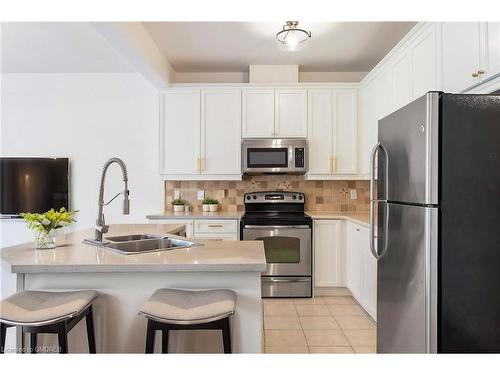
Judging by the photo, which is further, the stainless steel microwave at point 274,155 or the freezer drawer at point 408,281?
the stainless steel microwave at point 274,155

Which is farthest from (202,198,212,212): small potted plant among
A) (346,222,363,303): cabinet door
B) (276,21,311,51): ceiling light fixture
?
(276,21,311,51): ceiling light fixture

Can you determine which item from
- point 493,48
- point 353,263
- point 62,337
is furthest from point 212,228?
point 493,48

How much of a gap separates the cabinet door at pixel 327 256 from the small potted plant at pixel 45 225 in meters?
2.56

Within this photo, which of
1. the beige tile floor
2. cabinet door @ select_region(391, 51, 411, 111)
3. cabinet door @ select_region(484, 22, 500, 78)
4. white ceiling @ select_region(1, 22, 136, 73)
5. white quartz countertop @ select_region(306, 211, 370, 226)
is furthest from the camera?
white quartz countertop @ select_region(306, 211, 370, 226)

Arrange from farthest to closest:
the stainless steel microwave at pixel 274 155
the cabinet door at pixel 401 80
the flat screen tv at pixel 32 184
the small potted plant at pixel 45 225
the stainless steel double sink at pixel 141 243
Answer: the flat screen tv at pixel 32 184, the stainless steel microwave at pixel 274 155, the cabinet door at pixel 401 80, the stainless steel double sink at pixel 141 243, the small potted plant at pixel 45 225

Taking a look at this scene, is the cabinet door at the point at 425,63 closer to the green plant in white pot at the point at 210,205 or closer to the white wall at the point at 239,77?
the white wall at the point at 239,77

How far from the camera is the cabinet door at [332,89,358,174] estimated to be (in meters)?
3.95

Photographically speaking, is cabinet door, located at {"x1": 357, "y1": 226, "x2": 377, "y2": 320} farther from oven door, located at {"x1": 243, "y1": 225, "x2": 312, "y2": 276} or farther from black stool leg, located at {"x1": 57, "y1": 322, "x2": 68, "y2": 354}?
black stool leg, located at {"x1": 57, "y1": 322, "x2": 68, "y2": 354}

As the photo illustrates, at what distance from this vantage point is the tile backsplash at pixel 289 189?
4277 millimetres

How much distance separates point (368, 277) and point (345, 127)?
1.69 m

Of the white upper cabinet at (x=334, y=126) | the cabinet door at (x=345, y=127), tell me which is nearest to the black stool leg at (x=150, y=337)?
the white upper cabinet at (x=334, y=126)

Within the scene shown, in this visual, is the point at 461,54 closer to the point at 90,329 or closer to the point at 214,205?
the point at 90,329

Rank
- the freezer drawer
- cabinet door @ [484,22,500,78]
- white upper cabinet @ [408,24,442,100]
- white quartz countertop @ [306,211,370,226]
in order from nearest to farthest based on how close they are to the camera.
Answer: the freezer drawer < cabinet door @ [484,22,500,78] < white upper cabinet @ [408,24,442,100] < white quartz countertop @ [306,211,370,226]

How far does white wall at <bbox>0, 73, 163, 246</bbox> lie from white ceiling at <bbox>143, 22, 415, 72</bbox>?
778 mm
